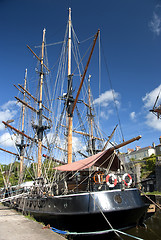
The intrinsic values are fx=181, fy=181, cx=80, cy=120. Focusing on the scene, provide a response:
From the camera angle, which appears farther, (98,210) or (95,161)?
(95,161)

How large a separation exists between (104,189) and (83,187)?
2185mm

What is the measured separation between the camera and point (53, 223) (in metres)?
9.79

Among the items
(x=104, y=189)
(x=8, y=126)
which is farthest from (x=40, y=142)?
(x=104, y=189)

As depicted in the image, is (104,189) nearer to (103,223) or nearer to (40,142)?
(103,223)

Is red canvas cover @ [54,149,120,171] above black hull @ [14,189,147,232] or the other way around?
above

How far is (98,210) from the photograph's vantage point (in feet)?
26.6

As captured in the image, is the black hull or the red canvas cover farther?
the red canvas cover

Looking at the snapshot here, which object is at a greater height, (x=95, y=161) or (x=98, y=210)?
(x=95, y=161)

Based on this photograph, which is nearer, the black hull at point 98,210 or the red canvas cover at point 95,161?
the black hull at point 98,210

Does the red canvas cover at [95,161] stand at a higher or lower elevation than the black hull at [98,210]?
higher

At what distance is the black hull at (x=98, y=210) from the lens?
26.7 ft

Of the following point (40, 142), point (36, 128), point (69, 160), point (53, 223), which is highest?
point (36, 128)

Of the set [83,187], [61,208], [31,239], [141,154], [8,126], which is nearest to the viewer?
[31,239]

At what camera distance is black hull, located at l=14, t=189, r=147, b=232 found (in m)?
8.15
